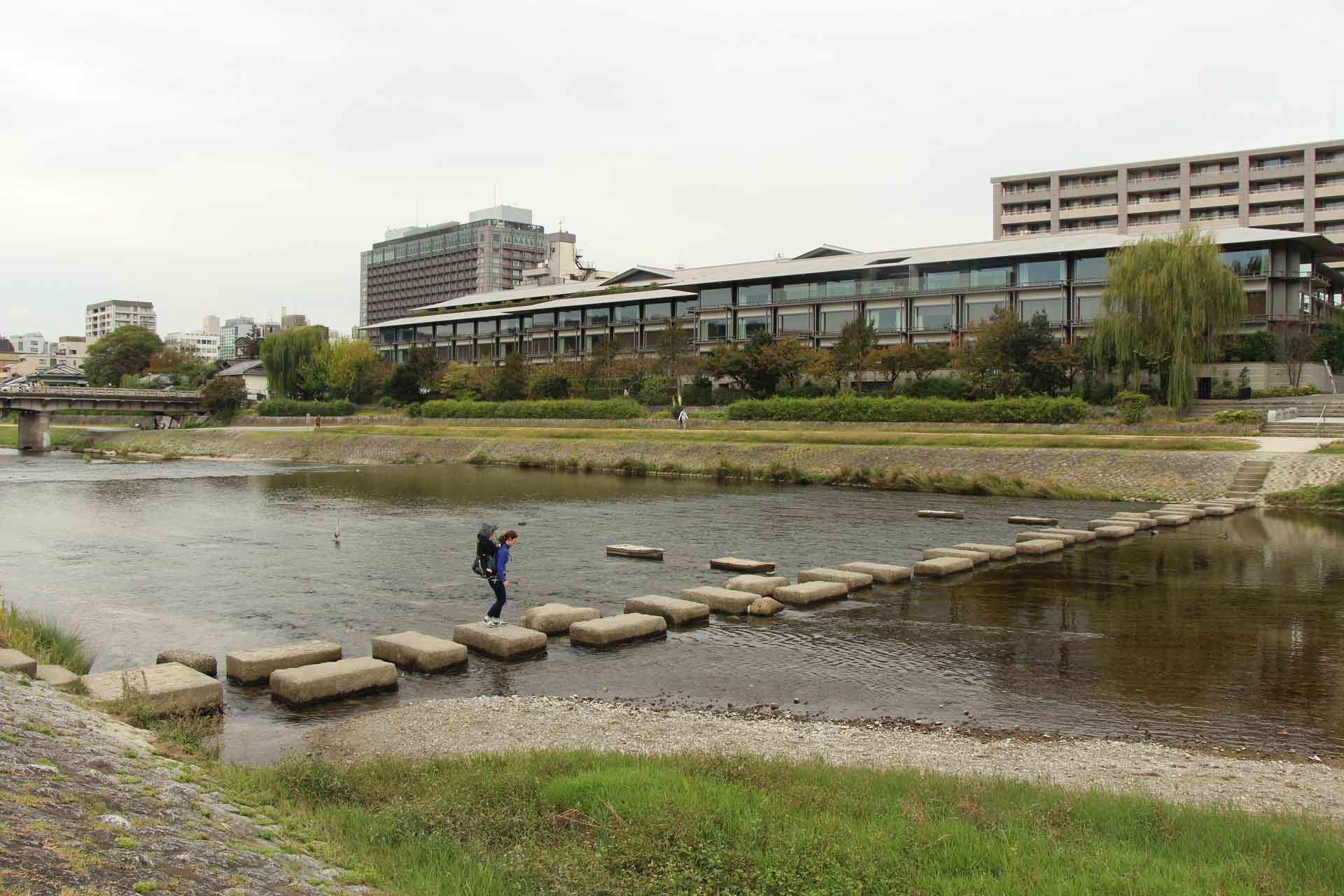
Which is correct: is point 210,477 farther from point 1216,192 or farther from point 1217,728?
point 1216,192

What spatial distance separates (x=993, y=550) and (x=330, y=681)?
1858 centimetres

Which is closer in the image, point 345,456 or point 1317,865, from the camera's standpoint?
point 1317,865

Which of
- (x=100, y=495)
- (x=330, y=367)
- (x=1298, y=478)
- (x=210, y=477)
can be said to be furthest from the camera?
(x=330, y=367)

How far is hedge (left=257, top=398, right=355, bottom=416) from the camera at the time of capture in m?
103

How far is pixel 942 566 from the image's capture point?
23.1 metres

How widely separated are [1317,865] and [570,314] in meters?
106

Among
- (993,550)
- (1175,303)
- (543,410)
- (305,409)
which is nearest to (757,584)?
(993,550)

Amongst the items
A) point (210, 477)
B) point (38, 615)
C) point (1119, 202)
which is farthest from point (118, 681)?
point (1119, 202)

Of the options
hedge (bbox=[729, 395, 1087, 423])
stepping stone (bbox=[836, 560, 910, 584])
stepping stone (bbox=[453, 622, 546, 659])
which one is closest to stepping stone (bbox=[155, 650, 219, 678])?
stepping stone (bbox=[453, 622, 546, 659])

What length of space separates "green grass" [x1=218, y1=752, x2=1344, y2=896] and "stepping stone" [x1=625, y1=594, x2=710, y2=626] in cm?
872

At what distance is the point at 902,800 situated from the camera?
7.91 meters

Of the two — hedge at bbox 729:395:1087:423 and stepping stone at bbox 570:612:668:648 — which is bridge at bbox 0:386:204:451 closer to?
hedge at bbox 729:395:1087:423

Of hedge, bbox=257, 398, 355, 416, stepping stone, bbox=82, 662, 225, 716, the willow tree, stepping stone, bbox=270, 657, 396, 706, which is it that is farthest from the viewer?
hedge, bbox=257, 398, 355, 416

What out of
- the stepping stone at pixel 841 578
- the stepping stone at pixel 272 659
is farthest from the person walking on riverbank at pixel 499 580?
the stepping stone at pixel 841 578
